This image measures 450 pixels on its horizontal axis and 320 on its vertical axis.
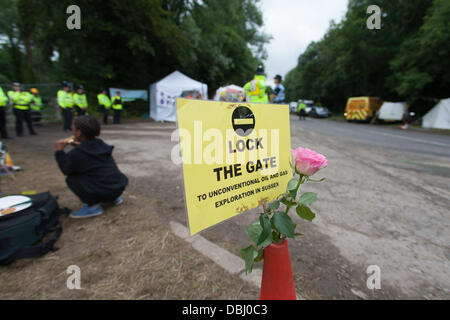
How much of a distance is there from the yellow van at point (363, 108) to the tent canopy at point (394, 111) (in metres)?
1.35

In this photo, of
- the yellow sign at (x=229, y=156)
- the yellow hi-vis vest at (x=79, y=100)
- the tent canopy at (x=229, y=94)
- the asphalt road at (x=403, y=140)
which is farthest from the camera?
the yellow hi-vis vest at (x=79, y=100)

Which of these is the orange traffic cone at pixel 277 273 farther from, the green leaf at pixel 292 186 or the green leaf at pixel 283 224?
the green leaf at pixel 292 186

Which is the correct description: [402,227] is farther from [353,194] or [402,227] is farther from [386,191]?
[386,191]

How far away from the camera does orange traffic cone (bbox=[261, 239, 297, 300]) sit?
0.94m

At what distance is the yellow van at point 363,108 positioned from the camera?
20.1m

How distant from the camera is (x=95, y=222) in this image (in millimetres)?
2455

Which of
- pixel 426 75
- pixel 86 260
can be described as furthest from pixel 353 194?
pixel 426 75

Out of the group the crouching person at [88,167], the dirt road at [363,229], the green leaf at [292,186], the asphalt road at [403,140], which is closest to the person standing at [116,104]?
the dirt road at [363,229]

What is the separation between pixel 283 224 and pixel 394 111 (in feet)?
75.7

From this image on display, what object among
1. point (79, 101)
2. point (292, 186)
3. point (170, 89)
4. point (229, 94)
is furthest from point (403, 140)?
point (79, 101)

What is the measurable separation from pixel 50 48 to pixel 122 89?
15.1 feet

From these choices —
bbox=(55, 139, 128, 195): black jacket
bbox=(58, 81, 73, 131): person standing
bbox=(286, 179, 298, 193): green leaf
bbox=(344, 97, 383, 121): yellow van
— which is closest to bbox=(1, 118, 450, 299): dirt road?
bbox=(55, 139, 128, 195): black jacket

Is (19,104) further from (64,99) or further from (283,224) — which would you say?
(283,224)

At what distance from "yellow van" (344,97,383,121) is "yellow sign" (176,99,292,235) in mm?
23295
